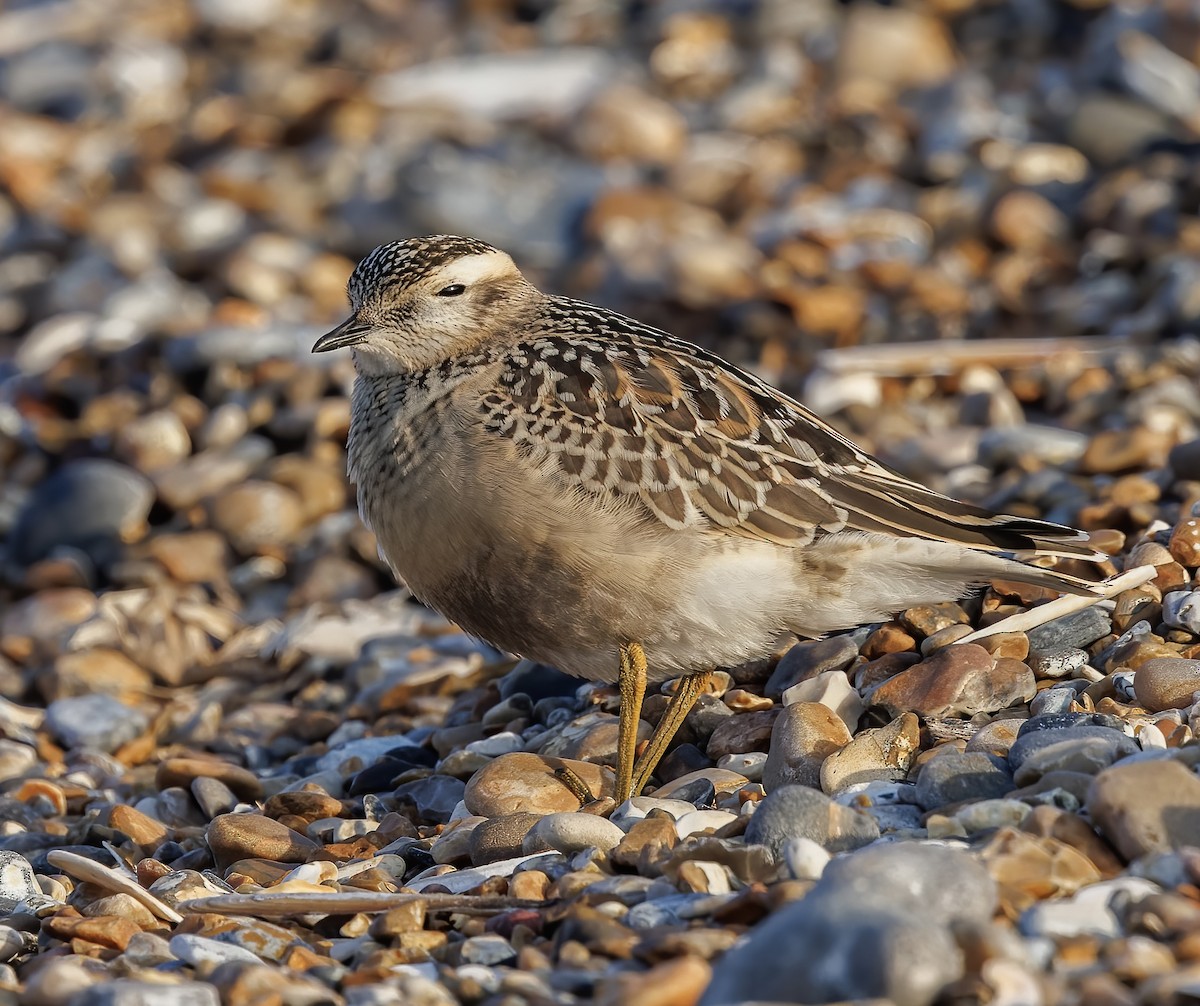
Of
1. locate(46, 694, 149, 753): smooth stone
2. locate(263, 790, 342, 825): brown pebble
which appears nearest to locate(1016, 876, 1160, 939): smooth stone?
locate(263, 790, 342, 825): brown pebble

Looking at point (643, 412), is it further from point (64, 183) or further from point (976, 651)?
point (64, 183)

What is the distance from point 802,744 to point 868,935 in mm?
1747

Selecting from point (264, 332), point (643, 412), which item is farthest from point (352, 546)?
point (643, 412)

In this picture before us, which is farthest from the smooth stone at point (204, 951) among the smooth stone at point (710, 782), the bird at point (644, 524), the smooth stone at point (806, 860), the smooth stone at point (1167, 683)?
the smooth stone at point (1167, 683)

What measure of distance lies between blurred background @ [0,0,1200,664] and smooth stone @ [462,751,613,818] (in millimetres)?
2664

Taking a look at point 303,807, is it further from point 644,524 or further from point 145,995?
point 145,995

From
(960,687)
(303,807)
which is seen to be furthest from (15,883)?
(960,687)

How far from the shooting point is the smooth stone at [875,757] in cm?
518

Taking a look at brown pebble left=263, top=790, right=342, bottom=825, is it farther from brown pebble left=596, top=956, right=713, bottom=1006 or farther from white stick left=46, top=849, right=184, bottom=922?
brown pebble left=596, top=956, right=713, bottom=1006

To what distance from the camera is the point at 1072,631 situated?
595 cm

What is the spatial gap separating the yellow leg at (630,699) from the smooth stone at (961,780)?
1240 mm

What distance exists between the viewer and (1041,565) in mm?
6344

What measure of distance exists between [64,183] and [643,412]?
10458 mm

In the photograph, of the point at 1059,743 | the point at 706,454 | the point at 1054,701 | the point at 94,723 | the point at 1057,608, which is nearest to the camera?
the point at 1059,743
